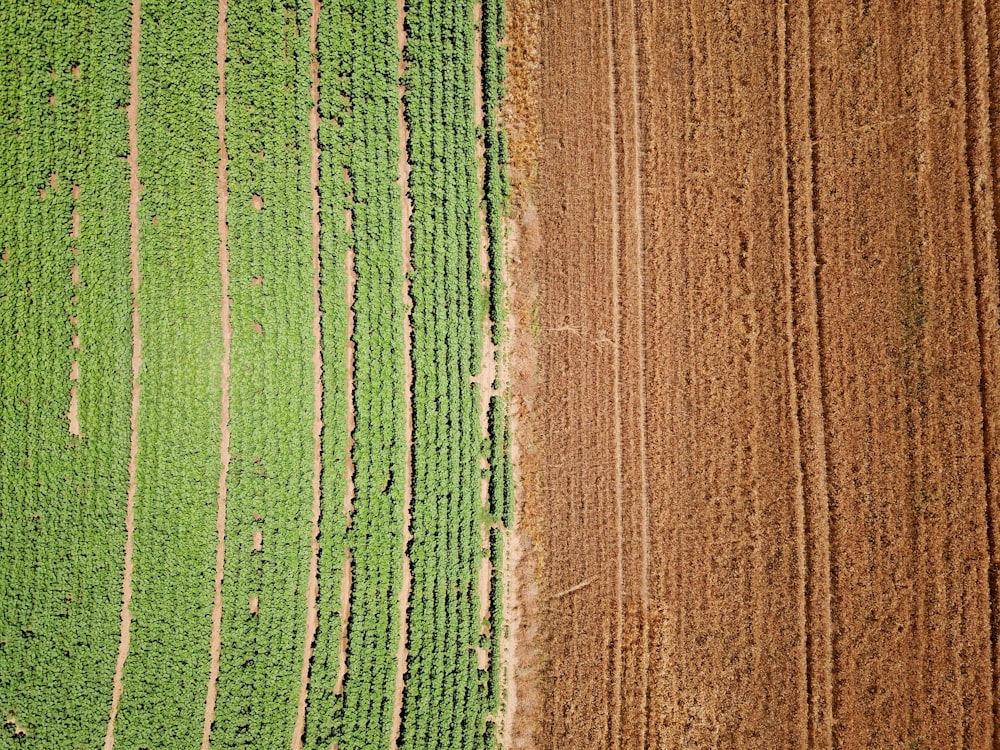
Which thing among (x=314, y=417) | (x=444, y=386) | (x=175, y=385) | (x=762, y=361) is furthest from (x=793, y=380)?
(x=175, y=385)

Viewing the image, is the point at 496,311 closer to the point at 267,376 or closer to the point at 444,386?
the point at 444,386

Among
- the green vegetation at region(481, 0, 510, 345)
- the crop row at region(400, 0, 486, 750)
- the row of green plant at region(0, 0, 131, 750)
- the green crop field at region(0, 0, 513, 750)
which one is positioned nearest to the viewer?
the row of green plant at region(0, 0, 131, 750)

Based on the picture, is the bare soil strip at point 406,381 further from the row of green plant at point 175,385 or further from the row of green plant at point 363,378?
the row of green plant at point 175,385

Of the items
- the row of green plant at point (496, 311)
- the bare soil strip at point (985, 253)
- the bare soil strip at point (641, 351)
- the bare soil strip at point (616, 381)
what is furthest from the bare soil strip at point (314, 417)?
the bare soil strip at point (985, 253)

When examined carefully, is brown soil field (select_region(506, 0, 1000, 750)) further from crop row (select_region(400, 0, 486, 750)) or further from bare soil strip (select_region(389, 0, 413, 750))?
bare soil strip (select_region(389, 0, 413, 750))

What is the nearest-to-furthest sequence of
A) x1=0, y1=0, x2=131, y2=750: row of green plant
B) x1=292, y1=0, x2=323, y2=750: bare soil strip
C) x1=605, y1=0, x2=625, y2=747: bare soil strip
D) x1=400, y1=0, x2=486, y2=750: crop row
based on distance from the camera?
x1=0, y1=0, x2=131, y2=750: row of green plant, x1=292, y1=0, x2=323, y2=750: bare soil strip, x1=400, y1=0, x2=486, y2=750: crop row, x1=605, y1=0, x2=625, y2=747: bare soil strip

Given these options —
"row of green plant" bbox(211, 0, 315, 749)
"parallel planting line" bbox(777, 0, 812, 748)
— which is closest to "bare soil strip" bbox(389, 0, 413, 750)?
"row of green plant" bbox(211, 0, 315, 749)
